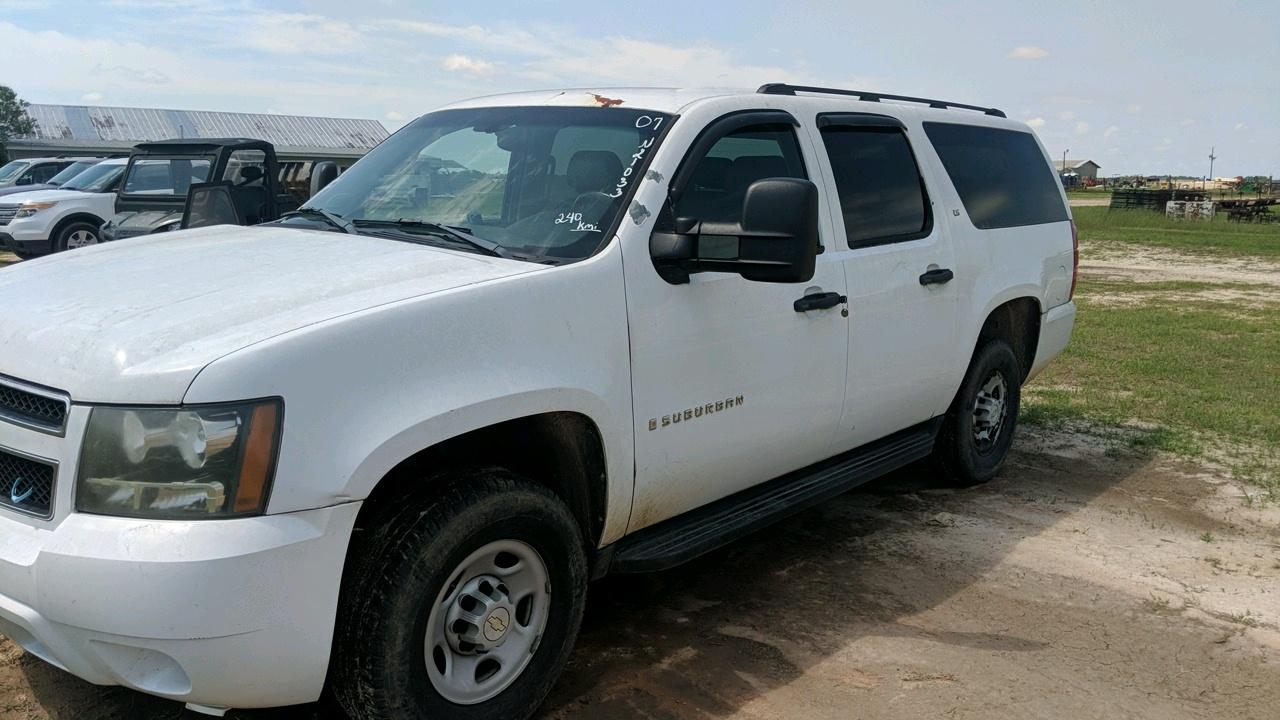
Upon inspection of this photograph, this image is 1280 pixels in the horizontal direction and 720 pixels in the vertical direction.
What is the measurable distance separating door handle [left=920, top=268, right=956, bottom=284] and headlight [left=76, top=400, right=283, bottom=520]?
3169 millimetres

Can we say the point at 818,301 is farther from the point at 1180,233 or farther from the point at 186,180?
the point at 1180,233

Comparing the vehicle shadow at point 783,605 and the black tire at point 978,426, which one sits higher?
the black tire at point 978,426

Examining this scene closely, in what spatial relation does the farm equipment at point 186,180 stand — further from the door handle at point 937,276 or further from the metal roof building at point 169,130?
the metal roof building at point 169,130

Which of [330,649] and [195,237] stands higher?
[195,237]

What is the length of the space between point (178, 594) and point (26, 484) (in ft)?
1.92

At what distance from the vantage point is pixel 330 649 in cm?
268

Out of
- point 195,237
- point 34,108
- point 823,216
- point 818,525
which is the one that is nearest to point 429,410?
point 195,237

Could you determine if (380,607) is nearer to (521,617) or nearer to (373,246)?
(521,617)

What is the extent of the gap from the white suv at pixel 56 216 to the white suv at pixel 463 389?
13475 mm

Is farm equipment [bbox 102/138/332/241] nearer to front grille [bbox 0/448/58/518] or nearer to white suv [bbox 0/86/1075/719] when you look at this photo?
white suv [bbox 0/86/1075/719]

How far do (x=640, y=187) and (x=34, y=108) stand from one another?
5438cm

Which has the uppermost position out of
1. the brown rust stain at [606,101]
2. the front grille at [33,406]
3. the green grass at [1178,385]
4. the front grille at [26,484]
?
the brown rust stain at [606,101]

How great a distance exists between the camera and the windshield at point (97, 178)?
16562mm

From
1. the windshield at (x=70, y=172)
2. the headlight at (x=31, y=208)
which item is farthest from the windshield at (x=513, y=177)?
the windshield at (x=70, y=172)
